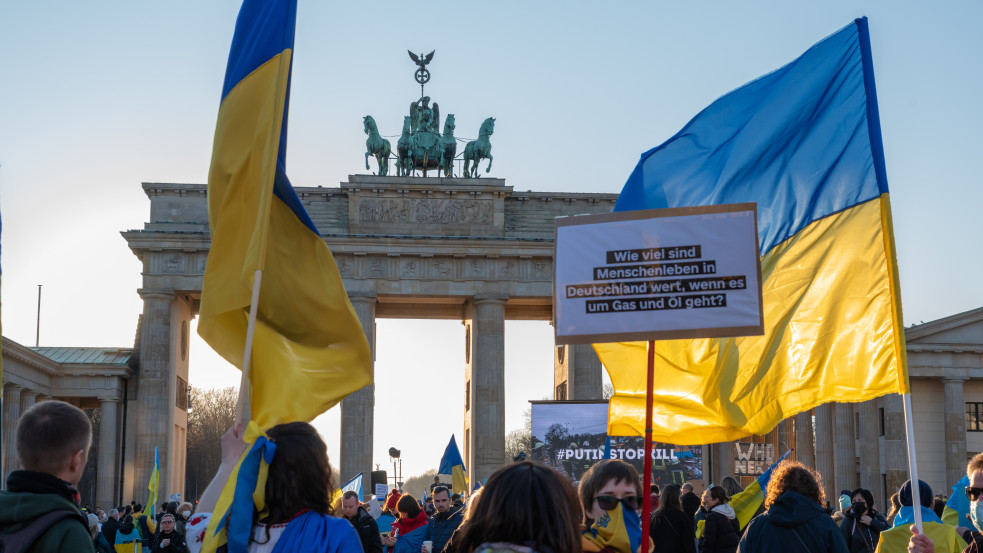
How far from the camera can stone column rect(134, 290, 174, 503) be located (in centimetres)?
4975

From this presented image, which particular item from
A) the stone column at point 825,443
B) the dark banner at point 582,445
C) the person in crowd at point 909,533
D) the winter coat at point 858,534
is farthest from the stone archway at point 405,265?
the person in crowd at point 909,533

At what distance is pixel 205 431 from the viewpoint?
323ft

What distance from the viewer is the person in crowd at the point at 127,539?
73.8ft

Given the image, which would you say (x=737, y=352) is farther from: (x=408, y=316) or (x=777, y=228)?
(x=408, y=316)

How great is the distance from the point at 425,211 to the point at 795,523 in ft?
157

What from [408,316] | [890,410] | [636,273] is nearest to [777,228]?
[636,273]

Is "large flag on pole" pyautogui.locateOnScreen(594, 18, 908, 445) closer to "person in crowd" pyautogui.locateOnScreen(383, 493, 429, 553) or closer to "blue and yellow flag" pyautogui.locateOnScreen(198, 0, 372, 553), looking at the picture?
"blue and yellow flag" pyautogui.locateOnScreen(198, 0, 372, 553)

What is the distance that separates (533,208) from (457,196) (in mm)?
3522

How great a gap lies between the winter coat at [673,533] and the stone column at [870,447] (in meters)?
36.2

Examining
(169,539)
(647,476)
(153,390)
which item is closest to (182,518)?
(169,539)

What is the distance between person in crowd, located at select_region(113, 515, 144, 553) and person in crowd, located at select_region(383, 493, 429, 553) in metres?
11.5

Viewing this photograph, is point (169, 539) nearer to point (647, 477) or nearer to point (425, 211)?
point (647, 477)

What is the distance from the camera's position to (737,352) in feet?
24.1

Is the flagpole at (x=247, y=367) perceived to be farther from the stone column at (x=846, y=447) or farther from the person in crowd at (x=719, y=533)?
the stone column at (x=846, y=447)
